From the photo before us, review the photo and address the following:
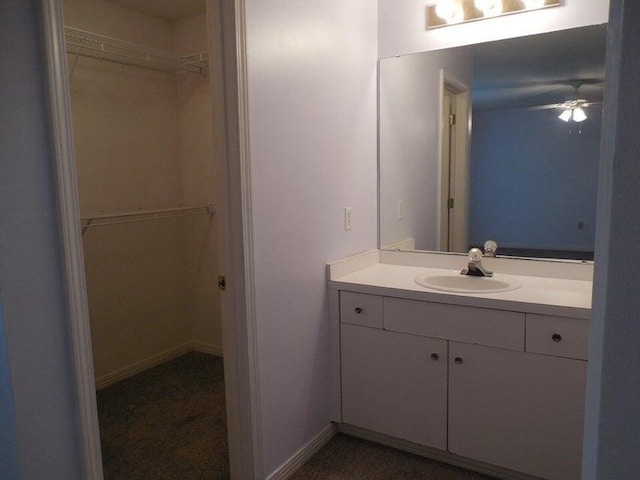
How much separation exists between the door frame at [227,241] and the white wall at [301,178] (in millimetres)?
57

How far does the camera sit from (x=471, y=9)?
7.39ft

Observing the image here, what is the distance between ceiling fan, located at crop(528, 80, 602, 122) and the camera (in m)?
2.09

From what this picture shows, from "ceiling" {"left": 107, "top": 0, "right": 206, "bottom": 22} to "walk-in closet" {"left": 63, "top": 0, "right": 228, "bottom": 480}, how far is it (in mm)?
12

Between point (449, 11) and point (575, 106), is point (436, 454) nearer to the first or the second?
point (575, 106)

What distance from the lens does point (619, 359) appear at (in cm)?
52

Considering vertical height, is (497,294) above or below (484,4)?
below

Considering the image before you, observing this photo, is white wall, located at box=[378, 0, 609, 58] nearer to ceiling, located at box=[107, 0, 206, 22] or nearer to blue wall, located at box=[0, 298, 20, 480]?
ceiling, located at box=[107, 0, 206, 22]

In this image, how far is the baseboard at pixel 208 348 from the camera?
336 cm

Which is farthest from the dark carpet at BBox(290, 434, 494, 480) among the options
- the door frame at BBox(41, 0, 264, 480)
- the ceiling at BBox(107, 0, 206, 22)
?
the ceiling at BBox(107, 0, 206, 22)

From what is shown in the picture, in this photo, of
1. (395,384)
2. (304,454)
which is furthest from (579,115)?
(304,454)

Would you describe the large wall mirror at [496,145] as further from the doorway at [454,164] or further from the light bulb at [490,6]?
the light bulb at [490,6]

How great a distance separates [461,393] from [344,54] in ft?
5.35

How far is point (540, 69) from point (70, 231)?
2076 millimetres

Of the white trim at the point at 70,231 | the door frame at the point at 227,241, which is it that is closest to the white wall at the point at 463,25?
the door frame at the point at 227,241
